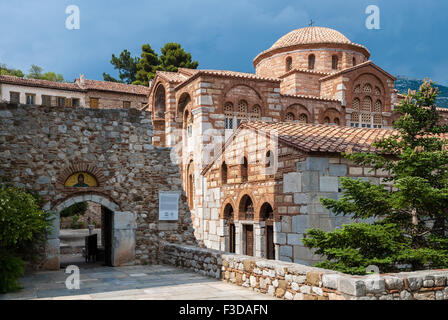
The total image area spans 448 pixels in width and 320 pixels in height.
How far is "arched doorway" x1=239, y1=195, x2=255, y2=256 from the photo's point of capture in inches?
473

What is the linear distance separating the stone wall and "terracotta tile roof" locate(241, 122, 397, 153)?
2782mm

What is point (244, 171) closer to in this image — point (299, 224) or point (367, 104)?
point (299, 224)

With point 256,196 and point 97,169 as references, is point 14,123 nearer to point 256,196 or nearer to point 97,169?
point 97,169

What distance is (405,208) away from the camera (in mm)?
6957

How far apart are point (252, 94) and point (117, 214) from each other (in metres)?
11.9

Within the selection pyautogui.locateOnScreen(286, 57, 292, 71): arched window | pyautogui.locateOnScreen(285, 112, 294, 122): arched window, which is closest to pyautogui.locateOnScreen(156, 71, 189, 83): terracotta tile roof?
pyautogui.locateOnScreen(285, 112, 294, 122): arched window

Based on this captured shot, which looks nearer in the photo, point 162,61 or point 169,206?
point 169,206

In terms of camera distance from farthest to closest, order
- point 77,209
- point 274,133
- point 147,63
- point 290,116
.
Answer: point 147,63, point 77,209, point 290,116, point 274,133

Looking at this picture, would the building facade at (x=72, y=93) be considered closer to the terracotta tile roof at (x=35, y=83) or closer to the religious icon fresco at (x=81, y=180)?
the terracotta tile roof at (x=35, y=83)

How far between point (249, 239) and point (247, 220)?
54 cm

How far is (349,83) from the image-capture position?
78.1 ft

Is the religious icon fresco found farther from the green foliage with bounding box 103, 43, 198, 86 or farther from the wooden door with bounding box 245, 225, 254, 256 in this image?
the green foliage with bounding box 103, 43, 198, 86

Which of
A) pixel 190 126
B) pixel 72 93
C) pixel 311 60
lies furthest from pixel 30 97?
pixel 311 60
